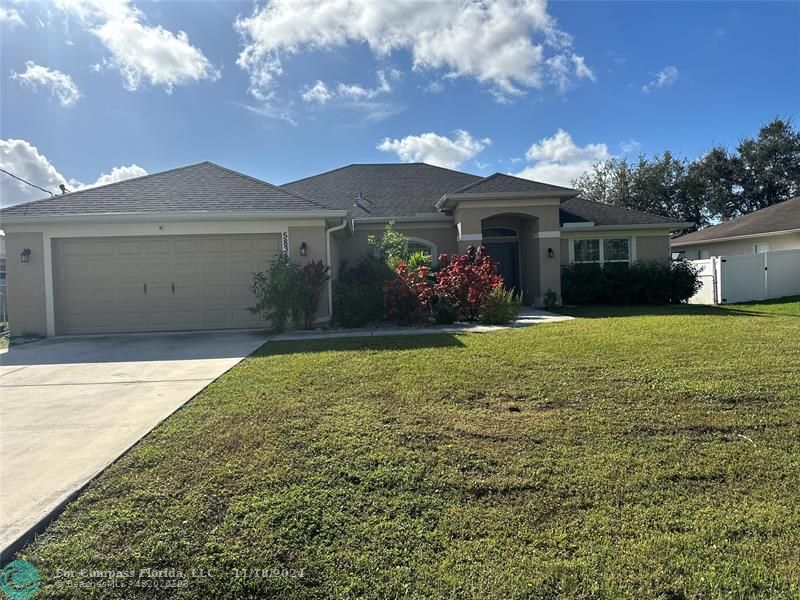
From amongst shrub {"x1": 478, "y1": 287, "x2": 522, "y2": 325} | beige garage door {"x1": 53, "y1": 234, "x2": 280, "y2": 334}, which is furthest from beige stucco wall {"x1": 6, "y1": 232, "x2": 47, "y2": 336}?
shrub {"x1": 478, "y1": 287, "x2": 522, "y2": 325}

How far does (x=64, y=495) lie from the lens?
3.11 meters

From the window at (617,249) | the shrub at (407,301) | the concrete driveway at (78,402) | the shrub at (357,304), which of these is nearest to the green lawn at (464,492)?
the concrete driveway at (78,402)

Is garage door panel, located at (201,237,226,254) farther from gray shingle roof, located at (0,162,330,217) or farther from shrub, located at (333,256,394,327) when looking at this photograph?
shrub, located at (333,256,394,327)

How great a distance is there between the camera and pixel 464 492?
10.3 ft

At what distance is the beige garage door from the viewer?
11023mm

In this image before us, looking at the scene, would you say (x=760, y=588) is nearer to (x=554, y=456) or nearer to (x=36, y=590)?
(x=554, y=456)

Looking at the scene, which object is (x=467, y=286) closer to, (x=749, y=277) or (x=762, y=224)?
(x=749, y=277)

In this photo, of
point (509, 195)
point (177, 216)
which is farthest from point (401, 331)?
point (509, 195)

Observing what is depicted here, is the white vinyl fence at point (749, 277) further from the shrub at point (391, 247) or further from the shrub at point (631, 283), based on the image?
the shrub at point (391, 247)

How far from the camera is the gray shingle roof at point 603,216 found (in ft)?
53.3

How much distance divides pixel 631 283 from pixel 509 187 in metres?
5.20

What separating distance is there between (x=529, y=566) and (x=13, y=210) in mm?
13272

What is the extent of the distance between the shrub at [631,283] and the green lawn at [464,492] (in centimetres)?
967

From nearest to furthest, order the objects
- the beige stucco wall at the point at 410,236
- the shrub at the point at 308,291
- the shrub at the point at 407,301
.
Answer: the shrub at the point at 308,291
the shrub at the point at 407,301
the beige stucco wall at the point at 410,236
